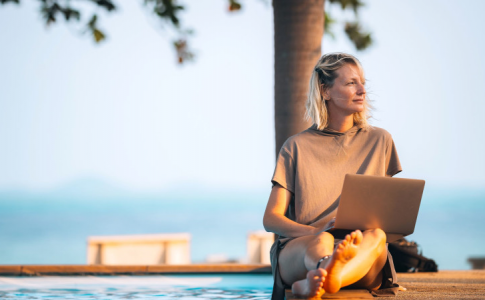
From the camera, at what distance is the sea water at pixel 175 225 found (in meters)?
38.6

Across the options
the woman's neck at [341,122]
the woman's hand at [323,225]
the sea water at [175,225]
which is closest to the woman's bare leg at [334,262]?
the woman's hand at [323,225]

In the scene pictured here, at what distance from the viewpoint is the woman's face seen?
3434 millimetres

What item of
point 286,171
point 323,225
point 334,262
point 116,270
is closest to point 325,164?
point 286,171

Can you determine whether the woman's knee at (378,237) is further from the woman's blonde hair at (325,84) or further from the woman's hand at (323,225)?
the woman's blonde hair at (325,84)

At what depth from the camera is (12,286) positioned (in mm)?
4621

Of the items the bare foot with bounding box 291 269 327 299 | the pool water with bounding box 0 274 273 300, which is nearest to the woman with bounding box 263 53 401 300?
the bare foot with bounding box 291 269 327 299

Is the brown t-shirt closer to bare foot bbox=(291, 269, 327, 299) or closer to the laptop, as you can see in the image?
the laptop

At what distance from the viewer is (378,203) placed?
120 inches

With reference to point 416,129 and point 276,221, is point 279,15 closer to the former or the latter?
point 276,221

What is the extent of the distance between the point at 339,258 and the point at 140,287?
2.16 meters

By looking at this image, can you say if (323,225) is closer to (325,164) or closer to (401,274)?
(325,164)

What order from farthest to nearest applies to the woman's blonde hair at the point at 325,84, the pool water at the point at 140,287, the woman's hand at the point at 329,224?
the pool water at the point at 140,287
the woman's blonde hair at the point at 325,84
the woman's hand at the point at 329,224

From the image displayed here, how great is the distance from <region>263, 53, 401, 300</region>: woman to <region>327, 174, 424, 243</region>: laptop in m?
0.08

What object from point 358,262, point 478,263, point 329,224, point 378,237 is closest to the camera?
point 358,262
